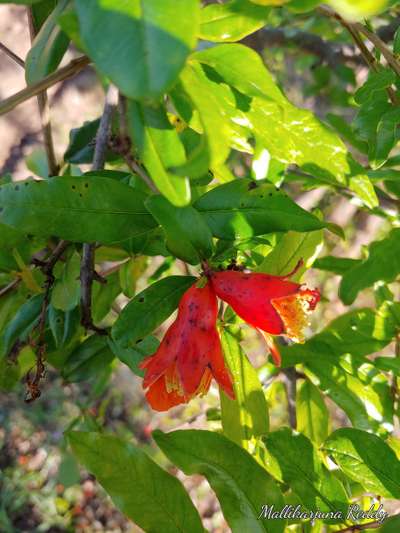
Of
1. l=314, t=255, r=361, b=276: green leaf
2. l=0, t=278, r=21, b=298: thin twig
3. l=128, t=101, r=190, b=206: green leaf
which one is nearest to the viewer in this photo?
l=128, t=101, r=190, b=206: green leaf

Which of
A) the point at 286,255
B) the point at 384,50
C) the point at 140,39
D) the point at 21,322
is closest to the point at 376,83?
the point at 384,50

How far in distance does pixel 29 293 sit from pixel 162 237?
0.23 m

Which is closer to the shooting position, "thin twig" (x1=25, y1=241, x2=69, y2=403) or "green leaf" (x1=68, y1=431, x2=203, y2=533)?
"green leaf" (x1=68, y1=431, x2=203, y2=533)

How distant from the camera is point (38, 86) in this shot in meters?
0.55

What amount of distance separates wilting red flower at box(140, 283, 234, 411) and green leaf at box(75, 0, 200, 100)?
11.6 inches

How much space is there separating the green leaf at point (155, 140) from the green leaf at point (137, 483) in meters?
0.31

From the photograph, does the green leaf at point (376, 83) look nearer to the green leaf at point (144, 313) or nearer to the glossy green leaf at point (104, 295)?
the green leaf at point (144, 313)

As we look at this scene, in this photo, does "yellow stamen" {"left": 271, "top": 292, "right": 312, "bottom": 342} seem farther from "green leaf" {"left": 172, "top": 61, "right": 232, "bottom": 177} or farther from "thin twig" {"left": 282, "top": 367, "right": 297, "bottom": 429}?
"thin twig" {"left": 282, "top": 367, "right": 297, "bottom": 429}

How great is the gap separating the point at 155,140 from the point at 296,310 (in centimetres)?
27

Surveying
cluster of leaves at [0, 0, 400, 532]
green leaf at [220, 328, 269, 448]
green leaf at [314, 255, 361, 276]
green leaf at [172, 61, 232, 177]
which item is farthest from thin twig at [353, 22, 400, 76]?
green leaf at [314, 255, 361, 276]

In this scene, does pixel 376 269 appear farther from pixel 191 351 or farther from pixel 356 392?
pixel 191 351

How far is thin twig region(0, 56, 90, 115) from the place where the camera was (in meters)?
0.53

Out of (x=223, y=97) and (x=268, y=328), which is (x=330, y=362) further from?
(x=223, y=97)

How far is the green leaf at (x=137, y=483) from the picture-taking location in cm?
63
